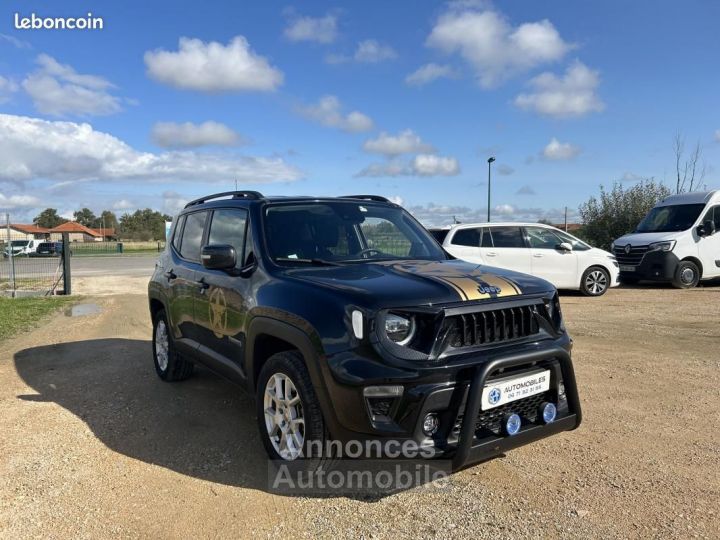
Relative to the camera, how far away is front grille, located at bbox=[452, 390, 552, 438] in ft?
9.66

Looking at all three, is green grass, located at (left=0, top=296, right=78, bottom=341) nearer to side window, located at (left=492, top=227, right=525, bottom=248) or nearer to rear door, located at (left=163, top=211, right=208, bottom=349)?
rear door, located at (left=163, top=211, right=208, bottom=349)

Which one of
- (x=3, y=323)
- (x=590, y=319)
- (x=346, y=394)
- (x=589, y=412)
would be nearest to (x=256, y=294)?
(x=346, y=394)

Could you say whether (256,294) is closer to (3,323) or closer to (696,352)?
(696,352)

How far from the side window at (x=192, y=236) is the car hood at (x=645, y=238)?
11806 millimetres

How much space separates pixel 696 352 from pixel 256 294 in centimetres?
560

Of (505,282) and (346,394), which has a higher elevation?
(505,282)

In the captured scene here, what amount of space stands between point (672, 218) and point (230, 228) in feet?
42.8

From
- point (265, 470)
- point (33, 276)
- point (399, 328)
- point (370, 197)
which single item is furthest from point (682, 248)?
point (33, 276)

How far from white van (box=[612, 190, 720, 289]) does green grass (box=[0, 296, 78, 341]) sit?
13.2m

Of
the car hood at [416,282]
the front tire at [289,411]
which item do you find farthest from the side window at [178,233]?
the front tire at [289,411]

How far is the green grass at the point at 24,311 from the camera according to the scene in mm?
9148

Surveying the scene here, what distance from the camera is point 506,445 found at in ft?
9.68

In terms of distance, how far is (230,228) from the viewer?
4383mm

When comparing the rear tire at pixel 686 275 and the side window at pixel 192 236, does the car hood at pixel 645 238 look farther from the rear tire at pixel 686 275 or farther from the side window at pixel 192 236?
the side window at pixel 192 236
